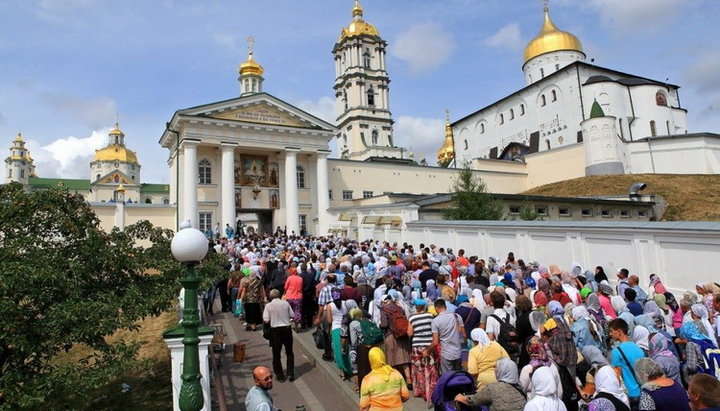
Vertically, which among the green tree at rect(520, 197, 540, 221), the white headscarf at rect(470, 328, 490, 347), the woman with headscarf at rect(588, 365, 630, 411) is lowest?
the woman with headscarf at rect(588, 365, 630, 411)

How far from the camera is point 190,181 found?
32688 mm

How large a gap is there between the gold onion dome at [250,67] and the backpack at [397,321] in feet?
145

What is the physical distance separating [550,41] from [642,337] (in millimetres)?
71283

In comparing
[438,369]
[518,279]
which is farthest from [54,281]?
[518,279]

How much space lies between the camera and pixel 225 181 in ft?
111

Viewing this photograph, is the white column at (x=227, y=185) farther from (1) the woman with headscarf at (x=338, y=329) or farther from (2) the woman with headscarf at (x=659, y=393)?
(2) the woman with headscarf at (x=659, y=393)

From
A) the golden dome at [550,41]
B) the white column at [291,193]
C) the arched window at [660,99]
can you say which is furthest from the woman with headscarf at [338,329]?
the golden dome at [550,41]

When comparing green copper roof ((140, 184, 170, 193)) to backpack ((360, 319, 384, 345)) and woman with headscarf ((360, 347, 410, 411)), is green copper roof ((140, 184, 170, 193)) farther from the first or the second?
woman with headscarf ((360, 347, 410, 411))

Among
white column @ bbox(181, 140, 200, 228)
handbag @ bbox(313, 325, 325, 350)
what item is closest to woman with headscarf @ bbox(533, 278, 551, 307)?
handbag @ bbox(313, 325, 325, 350)

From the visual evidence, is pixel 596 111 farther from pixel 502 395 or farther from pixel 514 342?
pixel 502 395

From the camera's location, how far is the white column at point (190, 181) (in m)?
32.7

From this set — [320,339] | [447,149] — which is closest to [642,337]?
[320,339]

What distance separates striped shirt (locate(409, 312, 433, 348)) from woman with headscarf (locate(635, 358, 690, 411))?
2.97 meters

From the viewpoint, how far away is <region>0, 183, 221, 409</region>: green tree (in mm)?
5422
